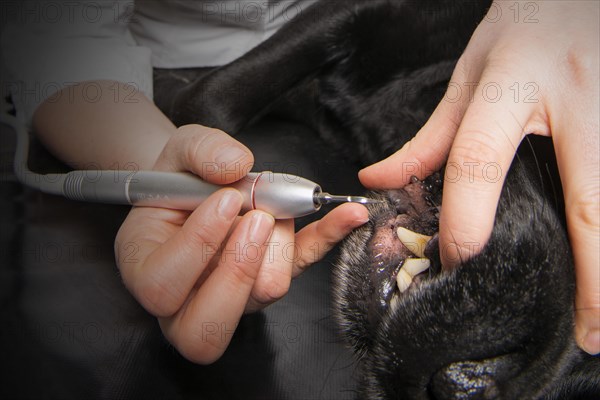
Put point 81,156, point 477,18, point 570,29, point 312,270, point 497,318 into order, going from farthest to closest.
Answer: point 477,18, point 81,156, point 312,270, point 570,29, point 497,318

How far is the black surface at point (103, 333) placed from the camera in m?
0.62

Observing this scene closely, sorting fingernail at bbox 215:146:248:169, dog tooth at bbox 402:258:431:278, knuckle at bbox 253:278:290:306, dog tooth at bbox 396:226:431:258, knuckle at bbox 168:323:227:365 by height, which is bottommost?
knuckle at bbox 168:323:227:365

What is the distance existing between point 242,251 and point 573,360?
0.37 meters

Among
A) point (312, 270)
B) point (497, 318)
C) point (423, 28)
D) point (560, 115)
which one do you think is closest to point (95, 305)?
point (312, 270)

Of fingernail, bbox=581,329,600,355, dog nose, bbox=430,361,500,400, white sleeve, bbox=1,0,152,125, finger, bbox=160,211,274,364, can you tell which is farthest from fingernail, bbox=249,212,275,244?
white sleeve, bbox=1,0,152,125

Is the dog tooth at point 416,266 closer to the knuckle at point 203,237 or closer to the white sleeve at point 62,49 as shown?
the knuckle at point 203,237

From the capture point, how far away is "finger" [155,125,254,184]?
0.64 metres

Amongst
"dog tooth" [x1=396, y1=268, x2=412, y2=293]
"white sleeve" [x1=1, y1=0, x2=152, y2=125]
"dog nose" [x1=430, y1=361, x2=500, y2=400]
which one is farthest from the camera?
"white sleeve" [x1=1, y1=0, x2=152, y2=125]

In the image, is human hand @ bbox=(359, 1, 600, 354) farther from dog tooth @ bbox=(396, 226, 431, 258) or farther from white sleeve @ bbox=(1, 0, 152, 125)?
white sleeve @ bbox=(1, 0, 152, 125)

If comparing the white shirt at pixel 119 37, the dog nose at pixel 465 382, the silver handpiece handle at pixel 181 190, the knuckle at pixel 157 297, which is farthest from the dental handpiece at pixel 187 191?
the white shirt at pixel 119 37

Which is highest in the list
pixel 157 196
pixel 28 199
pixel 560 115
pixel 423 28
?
pixel 560 115

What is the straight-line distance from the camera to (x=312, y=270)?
82cm

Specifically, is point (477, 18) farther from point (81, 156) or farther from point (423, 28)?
point (81, 156)

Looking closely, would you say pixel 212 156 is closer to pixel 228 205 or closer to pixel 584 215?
pixel 228 205
